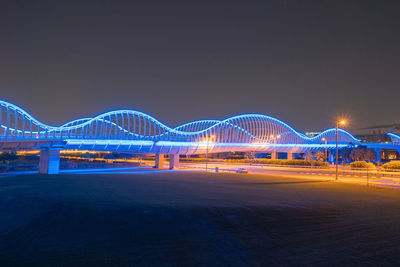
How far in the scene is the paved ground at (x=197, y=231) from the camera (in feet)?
27.0

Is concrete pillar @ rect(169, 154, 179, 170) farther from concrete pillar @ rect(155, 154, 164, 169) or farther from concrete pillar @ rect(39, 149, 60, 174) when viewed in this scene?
concrete pillar @ rect(39, 149, 60, 174)

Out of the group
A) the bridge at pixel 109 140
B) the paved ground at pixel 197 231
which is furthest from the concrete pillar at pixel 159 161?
the paved ground at pixel 197 231

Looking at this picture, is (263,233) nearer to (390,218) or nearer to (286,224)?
(286,224)

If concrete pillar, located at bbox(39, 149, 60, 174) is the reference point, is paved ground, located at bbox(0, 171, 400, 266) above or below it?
below

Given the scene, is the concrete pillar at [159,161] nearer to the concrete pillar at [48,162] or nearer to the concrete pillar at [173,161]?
the concrete pillar at [173,161]

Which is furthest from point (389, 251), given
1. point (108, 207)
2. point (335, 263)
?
point (108, 207)

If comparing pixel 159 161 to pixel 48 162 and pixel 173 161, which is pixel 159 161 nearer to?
pixel 173 161

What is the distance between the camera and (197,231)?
1080 centimetres

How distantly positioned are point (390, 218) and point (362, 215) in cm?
111

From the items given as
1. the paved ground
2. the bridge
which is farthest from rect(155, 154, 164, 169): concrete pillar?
the paved ground

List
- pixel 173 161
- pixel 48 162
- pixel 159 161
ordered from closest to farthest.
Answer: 1. pixel 48 162
2. pixel 173 161
3. pixel 159 161

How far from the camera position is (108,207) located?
48.8 feet

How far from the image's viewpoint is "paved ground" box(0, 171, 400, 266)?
8234mm

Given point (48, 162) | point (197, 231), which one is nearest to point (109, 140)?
A: point (48, 162)
